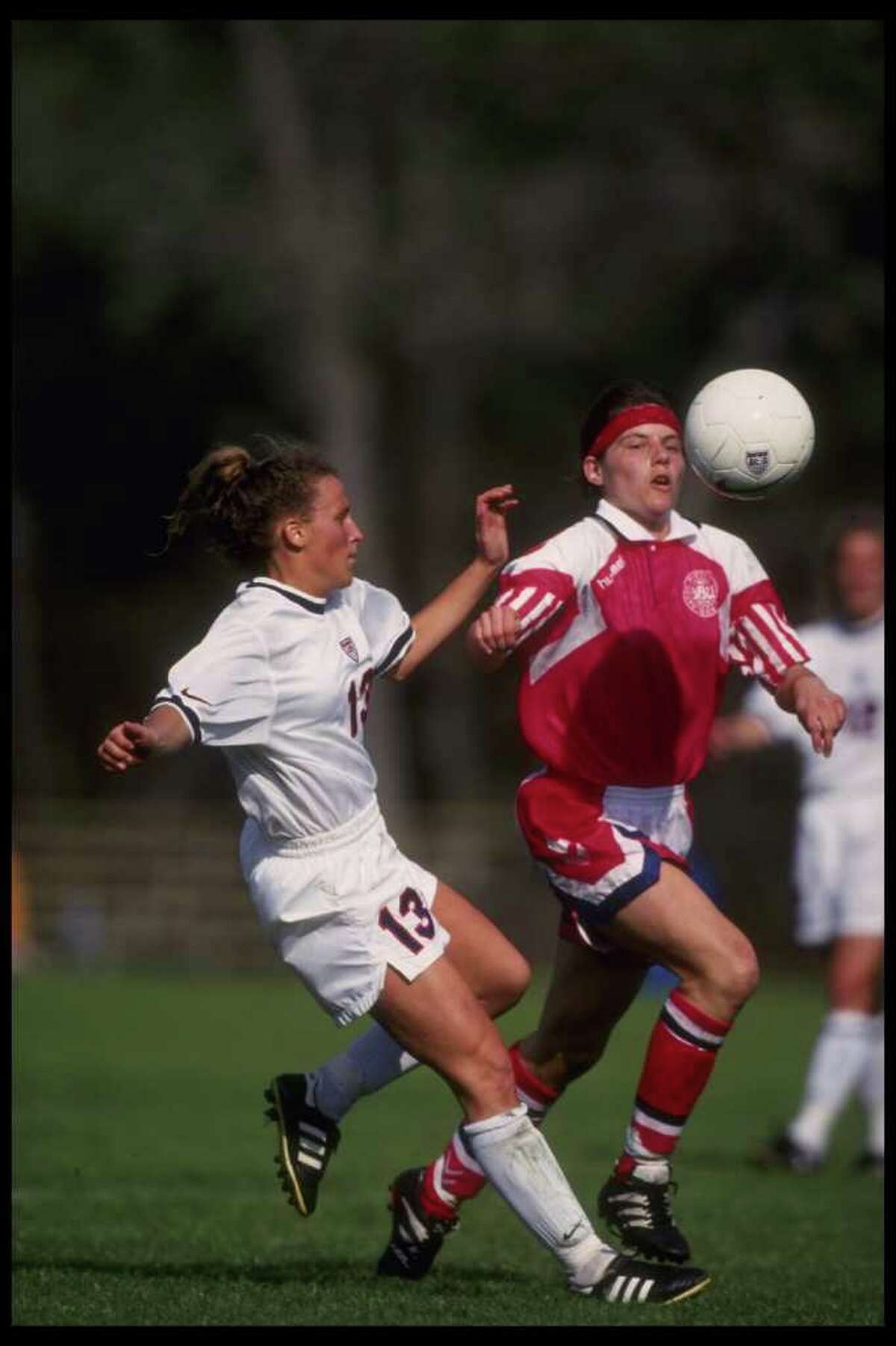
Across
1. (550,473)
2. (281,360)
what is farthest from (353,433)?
(550,473)

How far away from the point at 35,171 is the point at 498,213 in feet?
17.6

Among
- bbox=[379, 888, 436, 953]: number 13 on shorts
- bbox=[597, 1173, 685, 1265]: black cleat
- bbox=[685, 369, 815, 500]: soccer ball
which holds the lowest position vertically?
bbox=[597, 1173, 685, 1265]: black cleat

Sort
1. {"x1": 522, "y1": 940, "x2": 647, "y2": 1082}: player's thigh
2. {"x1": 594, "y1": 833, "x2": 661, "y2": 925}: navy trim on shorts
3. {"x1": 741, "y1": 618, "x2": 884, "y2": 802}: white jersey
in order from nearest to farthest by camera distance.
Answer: {"x1": 594, "y1": 833, "x2": 661, "y2": 925}: navy trim on shorts < {"x1": 522, "y1": 940, "x2": 647, "y2": 1082}: player's thigh < {"x1": 741, "y1": 618, "x2": 884, "y2": 802}: white jersey

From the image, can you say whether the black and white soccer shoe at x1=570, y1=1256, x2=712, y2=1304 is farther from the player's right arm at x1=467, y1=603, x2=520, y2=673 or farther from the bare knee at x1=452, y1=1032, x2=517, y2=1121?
the player's right arm at x1=467, y1=603, x2=520, y2=673

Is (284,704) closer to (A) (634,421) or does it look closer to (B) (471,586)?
(B) (471,586)

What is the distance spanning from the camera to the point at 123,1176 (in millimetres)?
10164

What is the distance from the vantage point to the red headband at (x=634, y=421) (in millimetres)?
6875

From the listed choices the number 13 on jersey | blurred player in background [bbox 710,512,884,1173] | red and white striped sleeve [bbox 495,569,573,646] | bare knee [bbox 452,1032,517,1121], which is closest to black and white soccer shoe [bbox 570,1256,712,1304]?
bare knee [bbox 452,1032,517,1121]

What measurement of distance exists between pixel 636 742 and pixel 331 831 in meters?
0.93

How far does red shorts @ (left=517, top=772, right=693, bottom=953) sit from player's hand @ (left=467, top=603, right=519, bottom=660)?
547 millimetres

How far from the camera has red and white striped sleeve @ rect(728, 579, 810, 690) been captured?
687 centimetres

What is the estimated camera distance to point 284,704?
21.0ft

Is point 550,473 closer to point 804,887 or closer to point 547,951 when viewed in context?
point 547,951
